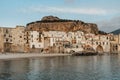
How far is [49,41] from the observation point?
516 ft

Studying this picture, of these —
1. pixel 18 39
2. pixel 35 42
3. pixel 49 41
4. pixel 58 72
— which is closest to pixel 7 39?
pixel 18 39

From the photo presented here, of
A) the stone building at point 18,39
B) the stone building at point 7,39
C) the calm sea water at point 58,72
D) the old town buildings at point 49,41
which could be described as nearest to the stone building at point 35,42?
the old town buildings at point 49,41

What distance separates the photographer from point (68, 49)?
15925 centimetres

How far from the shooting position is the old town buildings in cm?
14525

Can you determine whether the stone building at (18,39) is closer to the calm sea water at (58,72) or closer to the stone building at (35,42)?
the stone building at (35,42)

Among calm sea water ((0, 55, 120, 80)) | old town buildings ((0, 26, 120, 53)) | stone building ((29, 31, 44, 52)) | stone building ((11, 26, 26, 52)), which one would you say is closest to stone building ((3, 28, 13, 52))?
old town buildings ((0, 26, 120, 53))

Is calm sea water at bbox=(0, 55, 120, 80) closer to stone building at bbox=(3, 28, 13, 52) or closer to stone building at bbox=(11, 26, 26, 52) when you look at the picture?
stone building at bbox=(3, 28, 13, 52)

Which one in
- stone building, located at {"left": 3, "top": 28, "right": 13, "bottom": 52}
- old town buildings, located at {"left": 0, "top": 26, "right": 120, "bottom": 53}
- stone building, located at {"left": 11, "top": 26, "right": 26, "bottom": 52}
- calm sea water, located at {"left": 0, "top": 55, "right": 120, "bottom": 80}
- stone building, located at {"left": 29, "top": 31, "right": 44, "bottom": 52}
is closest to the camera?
calm sea water, located at {"left": 0, "top": 55, "right": 120, "bottom": 80}

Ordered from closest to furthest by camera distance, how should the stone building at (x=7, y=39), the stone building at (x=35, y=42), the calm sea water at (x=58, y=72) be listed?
1. the calm sea water at (x=58, y=72)
2. the stone building at (x=7, y=39)
3. the stone building at (x=35, y=42)

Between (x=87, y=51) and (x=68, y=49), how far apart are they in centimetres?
997

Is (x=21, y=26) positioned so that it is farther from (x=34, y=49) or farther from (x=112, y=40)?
(x=112, y=40)

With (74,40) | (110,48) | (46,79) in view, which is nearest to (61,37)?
(74,40)

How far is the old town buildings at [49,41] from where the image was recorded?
145 metres

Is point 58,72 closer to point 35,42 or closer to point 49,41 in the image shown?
point 35,42
